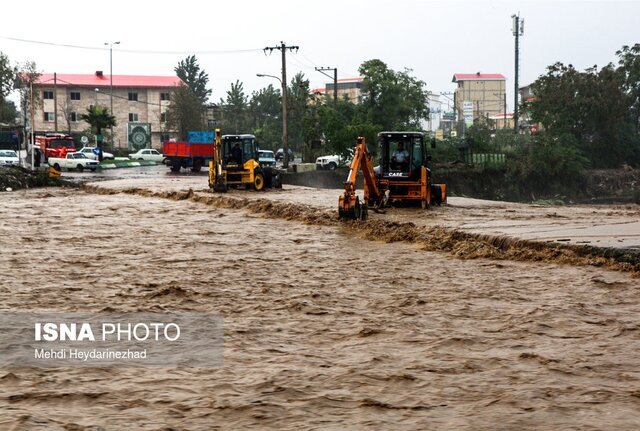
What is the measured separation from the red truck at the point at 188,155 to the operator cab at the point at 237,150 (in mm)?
21803

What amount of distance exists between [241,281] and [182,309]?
2558 millimetres

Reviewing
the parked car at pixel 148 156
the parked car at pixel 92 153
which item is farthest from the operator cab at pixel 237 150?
the parked car at pixel 148 156

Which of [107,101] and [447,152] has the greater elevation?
[107,101]

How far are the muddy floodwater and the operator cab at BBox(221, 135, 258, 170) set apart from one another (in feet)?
61.2

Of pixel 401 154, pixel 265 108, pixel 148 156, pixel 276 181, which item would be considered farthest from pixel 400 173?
pixel 265 108

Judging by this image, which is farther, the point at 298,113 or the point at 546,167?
the point at 298,113

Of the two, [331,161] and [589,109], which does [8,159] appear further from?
[589,109]

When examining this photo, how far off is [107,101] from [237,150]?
6713 centimetres

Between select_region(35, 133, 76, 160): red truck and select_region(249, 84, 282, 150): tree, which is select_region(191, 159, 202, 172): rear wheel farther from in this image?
select_region(249, 84, 282, 150): tree

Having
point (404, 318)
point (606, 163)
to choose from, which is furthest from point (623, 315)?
point (606, 163)

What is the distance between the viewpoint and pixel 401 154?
27.0 meters

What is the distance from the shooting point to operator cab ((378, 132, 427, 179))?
2673 centimetres

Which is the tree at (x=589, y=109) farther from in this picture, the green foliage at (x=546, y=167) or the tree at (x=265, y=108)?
the tree at (x=265, y=108)

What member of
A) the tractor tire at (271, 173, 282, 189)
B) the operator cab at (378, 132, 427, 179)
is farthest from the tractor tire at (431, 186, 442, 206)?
the tractor tire at (271, 173, 282, 189)
